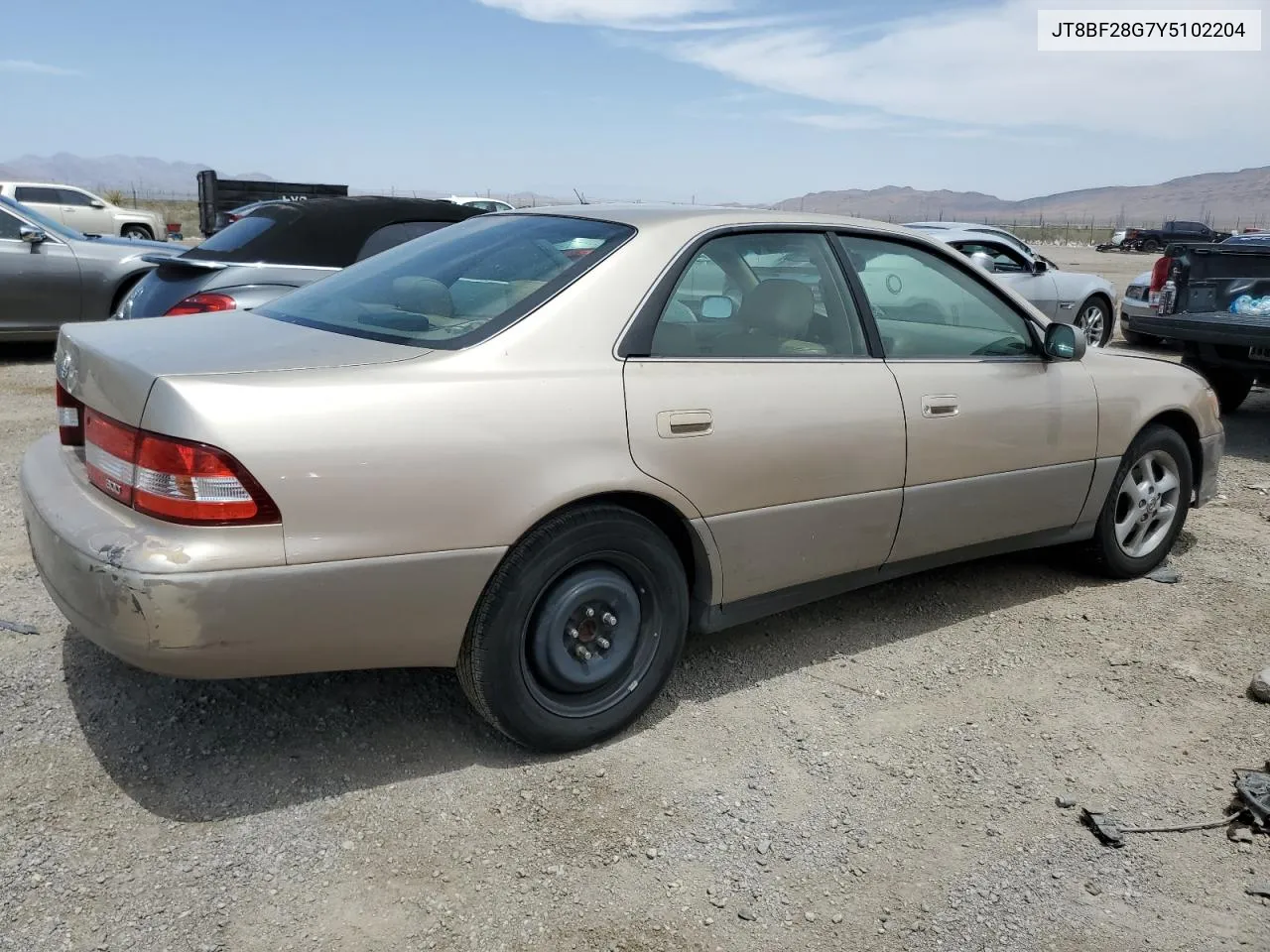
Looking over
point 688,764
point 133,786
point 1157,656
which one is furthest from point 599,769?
point 1157,656

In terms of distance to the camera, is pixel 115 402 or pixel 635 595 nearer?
pixel 115 402

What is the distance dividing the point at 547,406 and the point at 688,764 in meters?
1.13

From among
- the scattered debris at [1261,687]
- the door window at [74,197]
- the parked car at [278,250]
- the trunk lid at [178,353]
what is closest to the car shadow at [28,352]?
the parked car at [278,250]

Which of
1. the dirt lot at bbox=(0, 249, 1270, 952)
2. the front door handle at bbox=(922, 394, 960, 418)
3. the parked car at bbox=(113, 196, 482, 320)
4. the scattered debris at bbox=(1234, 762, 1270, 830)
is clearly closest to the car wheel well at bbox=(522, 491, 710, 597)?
the dirt lot at bbox=(0, 249, 1270, 952)

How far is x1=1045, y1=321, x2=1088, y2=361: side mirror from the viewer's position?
13.8 feet

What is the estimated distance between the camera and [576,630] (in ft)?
10.2

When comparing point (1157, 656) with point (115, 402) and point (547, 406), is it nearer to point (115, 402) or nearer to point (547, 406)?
point (547, 406)

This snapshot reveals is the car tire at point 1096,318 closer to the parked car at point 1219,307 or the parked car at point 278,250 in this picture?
the parked car at point 1219,307

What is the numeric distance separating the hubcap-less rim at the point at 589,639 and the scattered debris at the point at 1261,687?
2.18 metres

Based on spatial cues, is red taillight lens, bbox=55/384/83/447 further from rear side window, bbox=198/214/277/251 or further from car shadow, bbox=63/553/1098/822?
rear side window, bbox=198/214/277/251

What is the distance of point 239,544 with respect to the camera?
252cm

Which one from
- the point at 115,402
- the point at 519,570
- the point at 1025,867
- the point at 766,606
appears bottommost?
the point at 1025,867

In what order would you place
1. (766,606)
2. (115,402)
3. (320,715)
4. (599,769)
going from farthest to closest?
1. (766,606)
2. (320,715)
3. (599,769)
4. (115,402)

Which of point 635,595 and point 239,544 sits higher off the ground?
point 239,544
